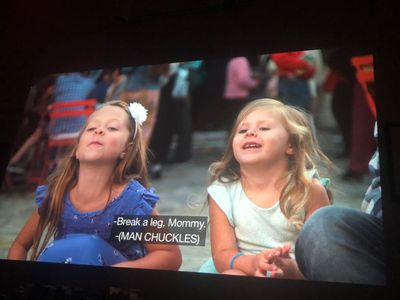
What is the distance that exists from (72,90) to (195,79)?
73 centimetres

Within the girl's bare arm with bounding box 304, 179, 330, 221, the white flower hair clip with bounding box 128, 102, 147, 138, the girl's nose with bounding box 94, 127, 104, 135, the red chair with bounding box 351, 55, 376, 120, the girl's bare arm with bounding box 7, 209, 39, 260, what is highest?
the red chair with bounding box 351, 55, 376, 120

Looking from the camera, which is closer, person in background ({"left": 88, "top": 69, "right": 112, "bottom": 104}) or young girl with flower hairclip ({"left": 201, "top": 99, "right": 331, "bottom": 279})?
young girl with flower hairclip ({"left": 201, "top": 99, "right": 331, "bottom": 279})

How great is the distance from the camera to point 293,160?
5.67ft

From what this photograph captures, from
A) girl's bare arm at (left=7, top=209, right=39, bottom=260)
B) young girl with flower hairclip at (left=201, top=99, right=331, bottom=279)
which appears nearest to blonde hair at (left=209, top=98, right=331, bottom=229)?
young girl with flower hairclip at (left=201, top=99, right=331, bottom=279)

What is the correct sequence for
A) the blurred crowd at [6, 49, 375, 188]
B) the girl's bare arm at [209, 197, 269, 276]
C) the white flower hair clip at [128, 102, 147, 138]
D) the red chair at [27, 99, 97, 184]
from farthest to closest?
the red chair at [27, 99, 97, 184] < the white flower hair clip at [128, 102, 147, 138] < the blurred crowd at [6, 49, 375, 188] < the girl's bare arm at [209, 197, 269, 276]

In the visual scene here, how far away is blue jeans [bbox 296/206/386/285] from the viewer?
1538 mm

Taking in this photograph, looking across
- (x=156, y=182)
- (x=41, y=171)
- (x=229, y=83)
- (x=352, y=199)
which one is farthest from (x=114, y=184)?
(x=352, y=199)

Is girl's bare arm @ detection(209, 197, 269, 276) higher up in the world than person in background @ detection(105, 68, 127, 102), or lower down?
lower down

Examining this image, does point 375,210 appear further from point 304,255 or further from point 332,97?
point 332,97

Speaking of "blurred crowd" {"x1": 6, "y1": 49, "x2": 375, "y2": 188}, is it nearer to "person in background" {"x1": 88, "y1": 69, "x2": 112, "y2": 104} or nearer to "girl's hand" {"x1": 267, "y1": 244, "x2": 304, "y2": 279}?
"person in background" {"x1": 88, "y1": 69, "x2": 112, "y2": 104}

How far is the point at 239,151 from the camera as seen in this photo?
1800 mm

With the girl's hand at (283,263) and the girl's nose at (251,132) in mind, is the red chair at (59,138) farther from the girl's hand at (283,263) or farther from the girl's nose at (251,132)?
the girl's hand at (283,263)

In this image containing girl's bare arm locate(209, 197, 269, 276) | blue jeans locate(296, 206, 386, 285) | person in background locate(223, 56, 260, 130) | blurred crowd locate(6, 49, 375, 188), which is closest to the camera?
blue jeans locate(296, 206, 386, 285)

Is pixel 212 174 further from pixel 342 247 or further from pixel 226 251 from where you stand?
pixel 342 247
